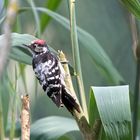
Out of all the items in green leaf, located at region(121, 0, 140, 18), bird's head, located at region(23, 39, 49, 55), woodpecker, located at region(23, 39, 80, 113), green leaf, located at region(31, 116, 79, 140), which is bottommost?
green leaf, located at region(31, 116, 79, 140)

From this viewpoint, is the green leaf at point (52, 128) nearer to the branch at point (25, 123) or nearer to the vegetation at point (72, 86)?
the vegetation at point (72, 86)

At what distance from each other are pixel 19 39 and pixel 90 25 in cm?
152

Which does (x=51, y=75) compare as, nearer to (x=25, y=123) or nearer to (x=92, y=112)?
(x=92, y=112)

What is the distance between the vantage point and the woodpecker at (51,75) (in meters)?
0.65

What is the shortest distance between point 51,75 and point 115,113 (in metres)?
0.27

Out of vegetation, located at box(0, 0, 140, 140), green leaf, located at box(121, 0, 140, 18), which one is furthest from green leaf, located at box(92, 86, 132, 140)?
green leaf, located at box(121, 0, 140, 18)

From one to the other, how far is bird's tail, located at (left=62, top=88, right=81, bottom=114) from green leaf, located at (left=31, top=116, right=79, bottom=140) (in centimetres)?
13

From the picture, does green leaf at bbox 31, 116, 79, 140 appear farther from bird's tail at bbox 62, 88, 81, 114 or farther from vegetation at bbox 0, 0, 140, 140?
bird's tail at bbox 62, 88, 81, 114

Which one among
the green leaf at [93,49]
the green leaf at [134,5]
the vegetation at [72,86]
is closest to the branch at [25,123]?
the vegetation at [72,86]

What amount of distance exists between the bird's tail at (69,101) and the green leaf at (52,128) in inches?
5.0

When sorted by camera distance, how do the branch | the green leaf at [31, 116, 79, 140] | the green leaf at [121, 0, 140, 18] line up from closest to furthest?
the branch < the green leaf at [121, 0, 140, 18] < the green leaf at [31, 116, 79, 140]

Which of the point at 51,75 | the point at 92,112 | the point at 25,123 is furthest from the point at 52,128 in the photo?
the point at 25,123

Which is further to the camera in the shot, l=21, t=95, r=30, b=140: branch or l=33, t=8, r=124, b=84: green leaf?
l=33, t=8, r=124, b=84: green leaf

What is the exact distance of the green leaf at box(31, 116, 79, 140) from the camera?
77cm
